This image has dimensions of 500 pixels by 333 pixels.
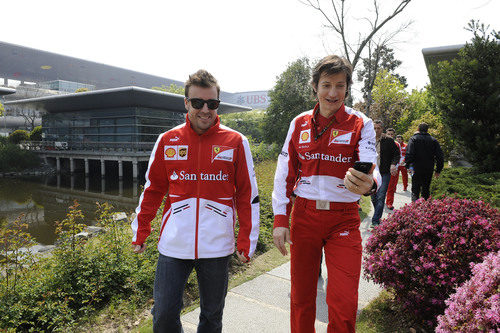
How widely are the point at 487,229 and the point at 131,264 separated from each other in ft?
13.0

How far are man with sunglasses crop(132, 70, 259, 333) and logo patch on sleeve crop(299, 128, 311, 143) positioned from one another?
43cm

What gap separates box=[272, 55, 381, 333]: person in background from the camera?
7.38ft

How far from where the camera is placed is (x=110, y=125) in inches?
1136

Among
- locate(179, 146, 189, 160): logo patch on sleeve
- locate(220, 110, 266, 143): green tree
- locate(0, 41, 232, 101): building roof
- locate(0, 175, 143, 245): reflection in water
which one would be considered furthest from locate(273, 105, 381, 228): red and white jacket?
locate(0, 41, 232, 101): building roof

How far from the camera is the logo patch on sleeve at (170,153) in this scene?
2435 millimetres

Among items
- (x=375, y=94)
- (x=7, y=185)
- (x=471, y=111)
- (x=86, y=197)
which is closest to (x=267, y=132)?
(x=375, y=94)

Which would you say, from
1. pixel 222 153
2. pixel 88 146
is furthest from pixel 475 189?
pixel 88 146

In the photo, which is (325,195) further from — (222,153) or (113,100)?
(113,100)

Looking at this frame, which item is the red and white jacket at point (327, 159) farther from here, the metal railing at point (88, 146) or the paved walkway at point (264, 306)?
the metal railing at point (88, 146)

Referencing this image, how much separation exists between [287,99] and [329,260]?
2968 centimetres

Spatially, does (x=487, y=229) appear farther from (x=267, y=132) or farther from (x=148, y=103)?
(x=267, y=132)

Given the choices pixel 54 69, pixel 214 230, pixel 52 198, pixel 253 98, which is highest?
pixel 54 69

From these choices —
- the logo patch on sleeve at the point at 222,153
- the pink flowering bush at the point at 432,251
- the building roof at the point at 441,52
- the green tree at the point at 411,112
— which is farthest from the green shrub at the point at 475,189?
the green tree at the point at 411,112

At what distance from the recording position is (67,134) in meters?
32.3
